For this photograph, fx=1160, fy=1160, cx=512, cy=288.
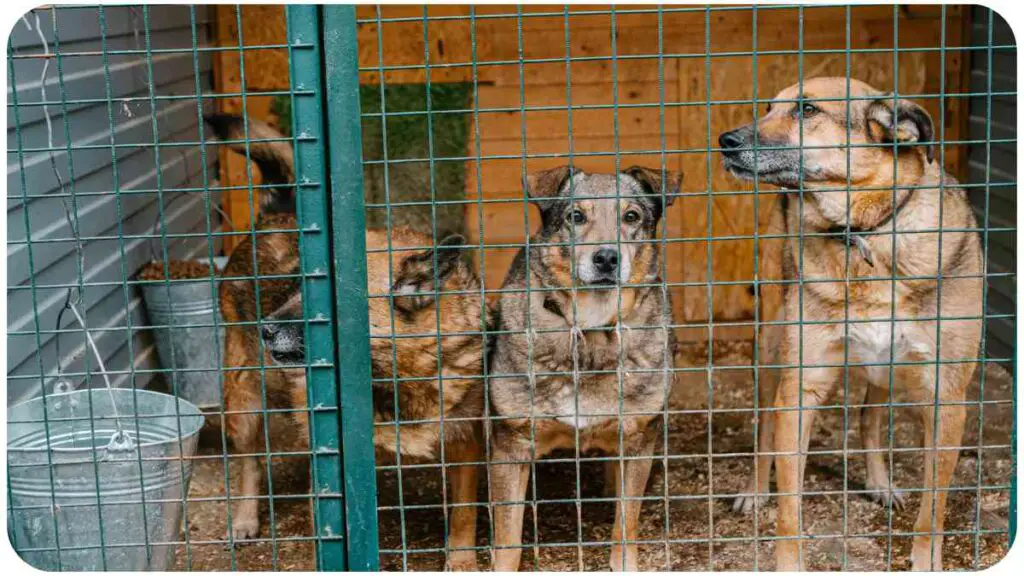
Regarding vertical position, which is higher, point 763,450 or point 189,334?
point 189,334

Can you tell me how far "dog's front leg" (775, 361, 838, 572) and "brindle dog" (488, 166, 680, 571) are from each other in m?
0.44

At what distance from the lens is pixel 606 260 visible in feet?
13.0

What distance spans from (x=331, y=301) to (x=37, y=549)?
1254mm

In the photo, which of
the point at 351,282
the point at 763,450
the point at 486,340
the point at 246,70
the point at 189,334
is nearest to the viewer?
the point at 351,282

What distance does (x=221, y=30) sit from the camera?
23.0 feet

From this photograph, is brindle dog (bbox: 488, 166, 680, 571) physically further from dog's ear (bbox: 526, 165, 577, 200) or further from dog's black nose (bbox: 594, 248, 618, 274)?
dog's black nose (bbox: 594, 248, 618, 274)

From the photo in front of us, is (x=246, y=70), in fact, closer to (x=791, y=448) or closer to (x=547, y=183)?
(x=547, y=183)

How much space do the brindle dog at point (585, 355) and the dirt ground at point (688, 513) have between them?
0.59 feet

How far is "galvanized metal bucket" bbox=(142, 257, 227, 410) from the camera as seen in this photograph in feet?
19.9

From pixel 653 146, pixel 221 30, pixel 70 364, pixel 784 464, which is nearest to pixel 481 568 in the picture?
pixel 784 464

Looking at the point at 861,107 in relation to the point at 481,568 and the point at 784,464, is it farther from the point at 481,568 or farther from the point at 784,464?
the point at 481,568

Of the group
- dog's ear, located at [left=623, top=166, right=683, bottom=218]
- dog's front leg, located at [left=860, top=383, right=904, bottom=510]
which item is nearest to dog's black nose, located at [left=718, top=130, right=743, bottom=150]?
dog's ear, located at [left=623, top=166, right=683, bottom=218]

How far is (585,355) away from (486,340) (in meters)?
0.47

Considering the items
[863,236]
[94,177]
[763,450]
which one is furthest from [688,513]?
[94,177]
